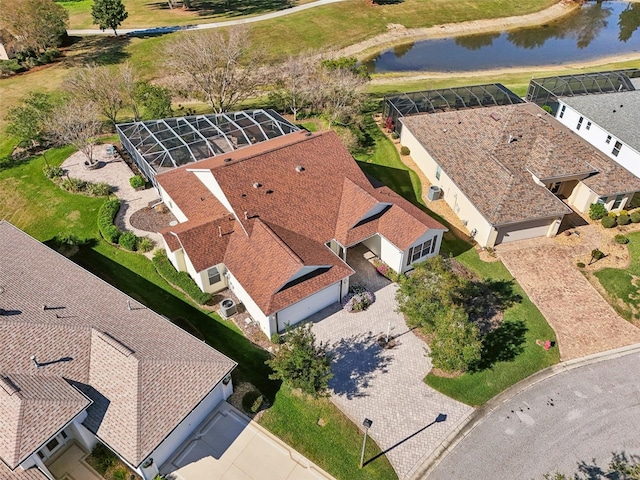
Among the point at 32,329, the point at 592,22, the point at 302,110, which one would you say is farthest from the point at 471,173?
the point at 592,22

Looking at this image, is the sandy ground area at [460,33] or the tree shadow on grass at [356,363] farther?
the sandy ground area at [460,33]

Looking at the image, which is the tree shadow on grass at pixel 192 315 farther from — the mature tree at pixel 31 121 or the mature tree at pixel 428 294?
the mature tree at pixel 31 121

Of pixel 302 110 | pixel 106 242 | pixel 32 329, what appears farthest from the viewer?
pixel 302 110

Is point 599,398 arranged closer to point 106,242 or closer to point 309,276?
point 309,276

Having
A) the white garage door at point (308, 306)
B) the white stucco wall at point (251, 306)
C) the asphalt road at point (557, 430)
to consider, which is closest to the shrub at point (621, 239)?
the asphalt road at point (557, 430)

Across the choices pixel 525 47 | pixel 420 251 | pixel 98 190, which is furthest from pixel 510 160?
pixel 525 47
